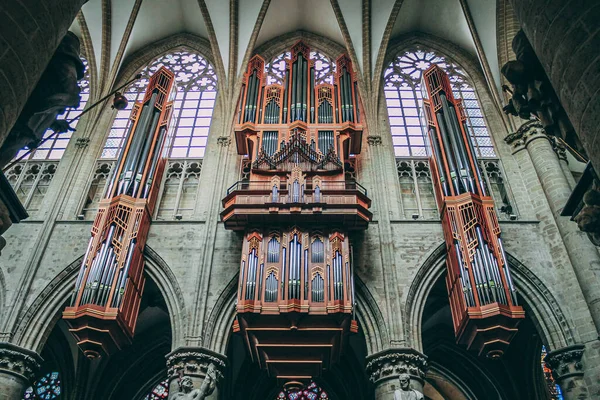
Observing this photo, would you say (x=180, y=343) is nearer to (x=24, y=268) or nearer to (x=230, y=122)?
(x=24, y=268)

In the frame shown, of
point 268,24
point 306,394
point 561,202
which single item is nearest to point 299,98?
point 268,24

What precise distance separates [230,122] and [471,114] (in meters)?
7.62

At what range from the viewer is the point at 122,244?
11.8 meters

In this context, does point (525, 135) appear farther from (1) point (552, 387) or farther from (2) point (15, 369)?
(2) point (15, 369)

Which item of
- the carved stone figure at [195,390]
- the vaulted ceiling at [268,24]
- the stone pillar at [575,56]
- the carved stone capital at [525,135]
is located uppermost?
the vaulted ceiling at [268,24]

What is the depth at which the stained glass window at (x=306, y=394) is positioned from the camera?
1550 centimetres

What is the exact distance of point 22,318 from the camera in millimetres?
11648

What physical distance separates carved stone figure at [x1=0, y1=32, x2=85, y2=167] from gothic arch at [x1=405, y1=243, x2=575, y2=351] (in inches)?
331

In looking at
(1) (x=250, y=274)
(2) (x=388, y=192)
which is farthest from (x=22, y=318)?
(2) (x=388, y=192)

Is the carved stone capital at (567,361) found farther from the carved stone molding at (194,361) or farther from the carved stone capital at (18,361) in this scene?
the carved stone capital at (18,361)

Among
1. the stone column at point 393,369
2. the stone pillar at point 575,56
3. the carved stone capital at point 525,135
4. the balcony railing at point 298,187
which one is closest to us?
the stone pillar at point 575,56

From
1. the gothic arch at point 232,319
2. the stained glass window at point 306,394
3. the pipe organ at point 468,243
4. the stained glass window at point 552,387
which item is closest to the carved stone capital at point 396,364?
the gothic arch at point 232,319

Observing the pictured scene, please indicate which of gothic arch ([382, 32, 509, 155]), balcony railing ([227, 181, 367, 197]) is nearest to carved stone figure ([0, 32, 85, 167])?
balcony railing ([227, 181, 367, 197])

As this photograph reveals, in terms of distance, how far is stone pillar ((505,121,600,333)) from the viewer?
11570 mm
